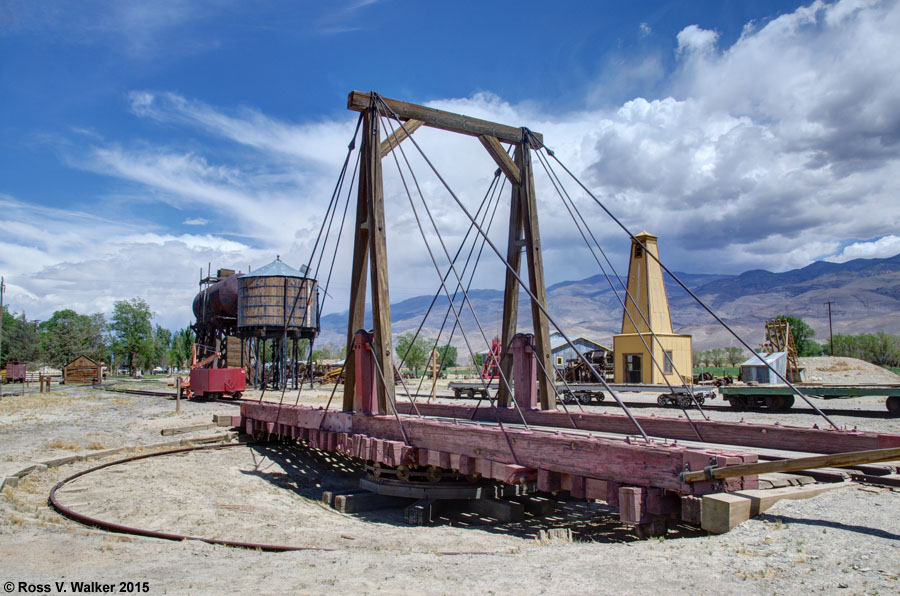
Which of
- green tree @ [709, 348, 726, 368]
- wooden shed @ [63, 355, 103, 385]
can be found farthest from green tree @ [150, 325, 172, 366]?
green tree @ [709, 348, 726, 368]

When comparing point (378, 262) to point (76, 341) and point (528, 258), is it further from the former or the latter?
point (76, 341)

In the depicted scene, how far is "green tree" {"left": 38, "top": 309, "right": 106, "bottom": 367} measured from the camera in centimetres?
7650

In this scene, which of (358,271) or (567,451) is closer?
(567,451)

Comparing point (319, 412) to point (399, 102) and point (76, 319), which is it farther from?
point (76, 319)

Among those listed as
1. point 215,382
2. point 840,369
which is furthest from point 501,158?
point 840,369

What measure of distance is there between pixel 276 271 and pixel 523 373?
2814 centimetres

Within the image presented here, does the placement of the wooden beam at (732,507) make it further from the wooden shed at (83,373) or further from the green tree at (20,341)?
the green tree at (20,341)

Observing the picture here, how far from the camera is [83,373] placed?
49594mm

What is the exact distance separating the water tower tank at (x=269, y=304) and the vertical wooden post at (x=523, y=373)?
2536cm

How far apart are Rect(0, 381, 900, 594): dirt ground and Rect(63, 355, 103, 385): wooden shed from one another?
40306 millimetres

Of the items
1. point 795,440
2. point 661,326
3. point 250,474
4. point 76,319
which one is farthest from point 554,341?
point 76,319

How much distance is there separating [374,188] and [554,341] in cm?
5899

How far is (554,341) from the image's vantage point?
6838 cm

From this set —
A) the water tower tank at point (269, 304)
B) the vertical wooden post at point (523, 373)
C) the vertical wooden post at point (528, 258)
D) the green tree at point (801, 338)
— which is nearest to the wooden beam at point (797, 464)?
the vertical wooden post at point (523, 373)
